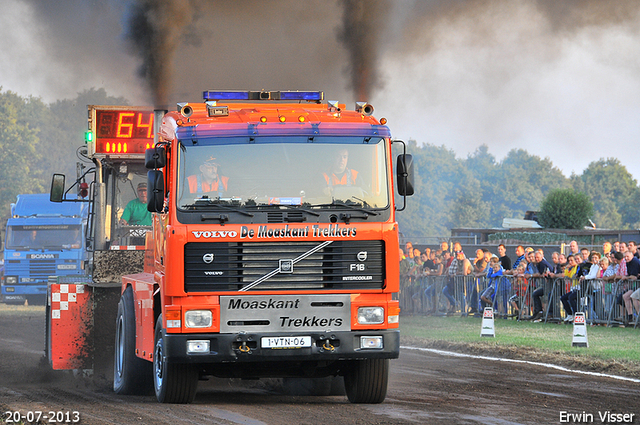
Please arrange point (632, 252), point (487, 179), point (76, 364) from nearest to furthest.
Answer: point (76, 364), point (632, 252), point (487, 179)

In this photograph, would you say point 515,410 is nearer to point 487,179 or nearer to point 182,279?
point 182,279

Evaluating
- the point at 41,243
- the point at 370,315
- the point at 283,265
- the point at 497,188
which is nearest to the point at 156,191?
the point at 283,265

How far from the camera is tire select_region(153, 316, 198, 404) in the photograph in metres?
10.0

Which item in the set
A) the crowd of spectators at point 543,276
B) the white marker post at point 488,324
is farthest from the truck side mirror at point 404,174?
the crowd of spectators at point 543,276

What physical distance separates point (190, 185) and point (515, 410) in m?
4.02

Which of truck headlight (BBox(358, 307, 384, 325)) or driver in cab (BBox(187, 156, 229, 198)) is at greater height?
driver in cab (BBox(187, 156, 229, 198))

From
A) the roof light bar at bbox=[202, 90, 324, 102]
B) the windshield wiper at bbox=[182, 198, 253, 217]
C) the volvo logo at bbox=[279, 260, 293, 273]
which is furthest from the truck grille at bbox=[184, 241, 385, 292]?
the roof light bar at bbox=[202, 90, 324, 102]

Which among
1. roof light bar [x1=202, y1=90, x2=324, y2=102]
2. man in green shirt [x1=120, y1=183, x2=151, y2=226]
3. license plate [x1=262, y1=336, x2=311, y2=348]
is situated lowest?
license plate [x1=262, y1=336, x2=311, y2=348]

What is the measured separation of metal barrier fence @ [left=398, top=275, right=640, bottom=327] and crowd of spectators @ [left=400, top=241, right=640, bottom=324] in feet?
0.07

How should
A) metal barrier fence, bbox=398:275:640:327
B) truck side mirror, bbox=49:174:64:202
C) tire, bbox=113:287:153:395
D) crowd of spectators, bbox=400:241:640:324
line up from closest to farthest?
tire, bbox=113:287:153:395
truck side mirror, bbox=49:174:64:202
crowd of spectators, bbox=400:241:640:324
metal barrier fence, bbox=398:275:640:327

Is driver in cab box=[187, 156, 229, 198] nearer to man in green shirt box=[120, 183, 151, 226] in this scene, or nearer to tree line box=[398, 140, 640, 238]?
man in green shirt box=[120, 183, 151, 226]

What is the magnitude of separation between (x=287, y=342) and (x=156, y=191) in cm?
204

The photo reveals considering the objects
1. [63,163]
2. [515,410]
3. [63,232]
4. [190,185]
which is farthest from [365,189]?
[63,163]

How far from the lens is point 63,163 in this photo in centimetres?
10019
